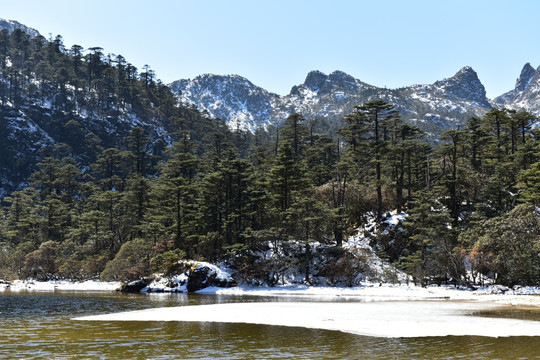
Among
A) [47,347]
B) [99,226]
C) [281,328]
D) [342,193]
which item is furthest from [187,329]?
[99,226]

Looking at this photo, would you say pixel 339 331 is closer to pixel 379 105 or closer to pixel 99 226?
pixel 379 105

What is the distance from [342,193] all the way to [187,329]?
4415 centimetres

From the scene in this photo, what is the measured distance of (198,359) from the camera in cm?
1243

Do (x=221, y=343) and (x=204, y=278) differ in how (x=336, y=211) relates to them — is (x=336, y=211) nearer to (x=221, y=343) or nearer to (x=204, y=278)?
(x=204, y=278)

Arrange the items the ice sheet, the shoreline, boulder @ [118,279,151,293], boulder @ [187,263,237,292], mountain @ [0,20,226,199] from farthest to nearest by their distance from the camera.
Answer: mountain @ [0,20,226,199]
boulder @ [118,279,151,293]
boulder @ [187,263,237,292]
the shoreline
the ice sheet

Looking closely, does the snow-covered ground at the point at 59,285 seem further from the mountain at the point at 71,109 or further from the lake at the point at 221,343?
the mountain at the point at 71,109

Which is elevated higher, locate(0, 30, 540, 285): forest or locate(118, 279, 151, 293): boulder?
locate(0, 30, 540, 285): forest

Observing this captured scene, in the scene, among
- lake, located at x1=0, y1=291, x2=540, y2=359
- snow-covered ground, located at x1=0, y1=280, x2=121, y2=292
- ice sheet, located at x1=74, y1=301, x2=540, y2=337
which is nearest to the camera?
lake, located at x1=0, y1=291, x2=540, y2=359

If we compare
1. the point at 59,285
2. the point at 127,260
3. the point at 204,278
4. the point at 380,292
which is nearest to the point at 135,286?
the point at 127,260

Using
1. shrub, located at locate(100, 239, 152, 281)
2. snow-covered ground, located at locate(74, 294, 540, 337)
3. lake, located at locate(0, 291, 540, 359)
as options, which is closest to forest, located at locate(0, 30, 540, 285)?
shrub, located at locate(100, 239, 152, 281)

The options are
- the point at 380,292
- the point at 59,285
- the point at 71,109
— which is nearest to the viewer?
the point at 380,292

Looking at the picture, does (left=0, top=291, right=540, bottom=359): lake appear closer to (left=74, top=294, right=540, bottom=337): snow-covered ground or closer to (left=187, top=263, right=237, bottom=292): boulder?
(left=74, top=294, right=540, bottom=337): snow-covered ground

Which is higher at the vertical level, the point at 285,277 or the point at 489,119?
the point at 489,119

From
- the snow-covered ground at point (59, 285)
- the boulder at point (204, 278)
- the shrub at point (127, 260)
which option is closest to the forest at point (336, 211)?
the shrub at point (127, 260)
